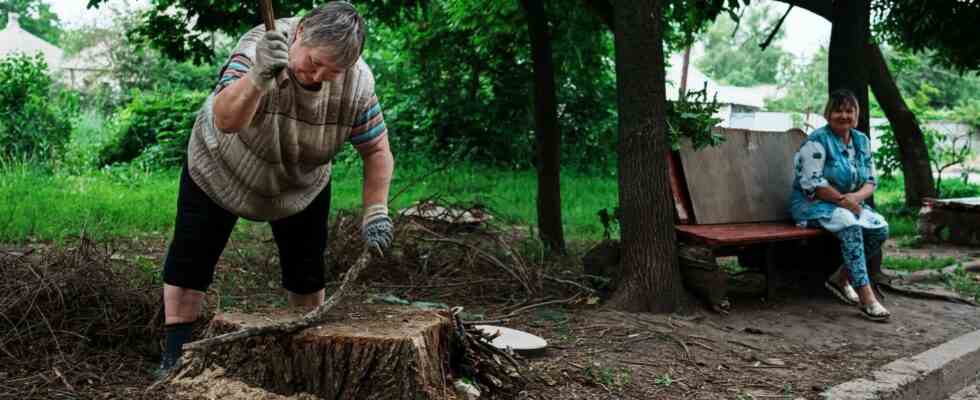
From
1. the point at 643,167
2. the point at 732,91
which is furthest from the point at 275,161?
the point at 732,91

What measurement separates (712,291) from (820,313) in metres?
0.96

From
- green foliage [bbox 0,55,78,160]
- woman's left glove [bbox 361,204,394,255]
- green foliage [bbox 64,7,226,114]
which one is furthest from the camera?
green foliage [bbox 64,7,226,114]

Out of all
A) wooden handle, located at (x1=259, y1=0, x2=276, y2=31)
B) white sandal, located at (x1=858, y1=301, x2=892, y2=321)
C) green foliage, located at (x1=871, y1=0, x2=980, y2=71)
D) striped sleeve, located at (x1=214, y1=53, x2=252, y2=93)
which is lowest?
white sandal, located at (x1=858, y1=301, x2=892, y2=321)

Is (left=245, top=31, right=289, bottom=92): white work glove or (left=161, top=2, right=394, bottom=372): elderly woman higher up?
(left=245, top=31, right=289, bottom=92): white work glove

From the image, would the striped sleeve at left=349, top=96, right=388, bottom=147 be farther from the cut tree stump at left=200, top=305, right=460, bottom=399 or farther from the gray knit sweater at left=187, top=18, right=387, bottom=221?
the cut tree stump at left=200, top=305, right=460, bottom=399

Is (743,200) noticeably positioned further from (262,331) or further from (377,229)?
(262,331)

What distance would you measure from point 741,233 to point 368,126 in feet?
10.7

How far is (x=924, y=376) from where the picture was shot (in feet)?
14.5

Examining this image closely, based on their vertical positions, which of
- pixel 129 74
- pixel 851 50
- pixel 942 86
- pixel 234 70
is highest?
pixel 942 86

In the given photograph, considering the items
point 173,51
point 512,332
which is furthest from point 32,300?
point 173,51

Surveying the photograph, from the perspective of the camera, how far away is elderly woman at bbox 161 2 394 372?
118 inches

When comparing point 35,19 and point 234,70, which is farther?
point 35,19

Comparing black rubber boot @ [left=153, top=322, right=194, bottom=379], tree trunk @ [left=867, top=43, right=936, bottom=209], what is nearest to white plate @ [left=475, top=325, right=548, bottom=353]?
black rubber boot @ [left=153, top=322, right=194, bottom=379]

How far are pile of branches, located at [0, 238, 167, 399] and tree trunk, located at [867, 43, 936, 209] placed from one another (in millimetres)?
10289
